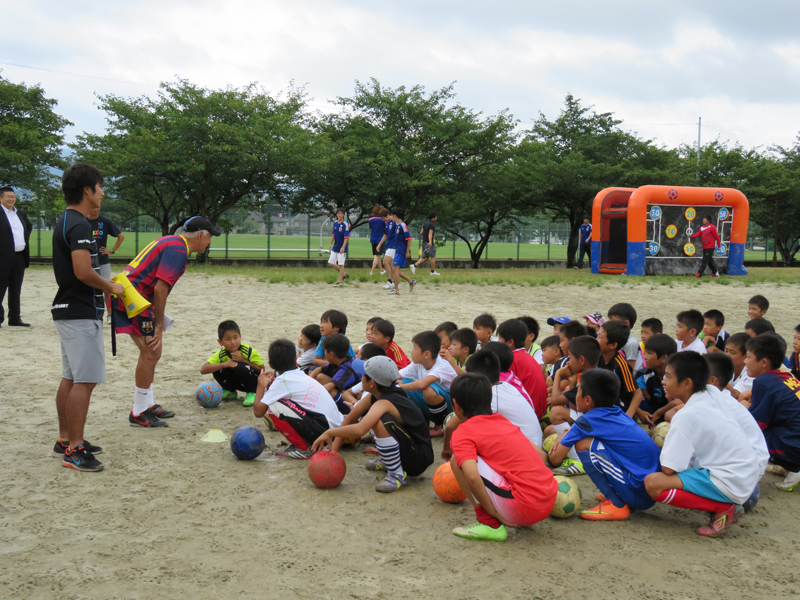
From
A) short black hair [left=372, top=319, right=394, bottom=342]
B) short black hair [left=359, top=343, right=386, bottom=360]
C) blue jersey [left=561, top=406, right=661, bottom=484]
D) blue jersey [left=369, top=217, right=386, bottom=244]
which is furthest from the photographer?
blue jersey [left=369, top=217, right=386, bottom=244]

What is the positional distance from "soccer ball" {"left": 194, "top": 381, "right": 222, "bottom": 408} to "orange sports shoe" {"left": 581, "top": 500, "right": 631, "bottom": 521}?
3683 mm

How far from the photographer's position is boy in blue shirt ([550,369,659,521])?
154 inches

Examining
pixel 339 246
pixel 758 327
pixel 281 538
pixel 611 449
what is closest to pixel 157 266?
pixel 281 538

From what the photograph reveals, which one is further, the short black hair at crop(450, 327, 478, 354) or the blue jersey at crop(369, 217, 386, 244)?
the blue jersey at crop(369, 217, 386, 244)

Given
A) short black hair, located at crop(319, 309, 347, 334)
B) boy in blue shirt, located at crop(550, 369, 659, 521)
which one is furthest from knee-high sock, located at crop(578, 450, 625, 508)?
short black hair, located at crop(319, 309, 347, 334)

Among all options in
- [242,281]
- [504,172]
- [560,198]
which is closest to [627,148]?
[560,198]

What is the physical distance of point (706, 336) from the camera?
6.79 metres

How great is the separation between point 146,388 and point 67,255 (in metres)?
1.55

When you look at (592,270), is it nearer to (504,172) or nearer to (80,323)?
(504,172)

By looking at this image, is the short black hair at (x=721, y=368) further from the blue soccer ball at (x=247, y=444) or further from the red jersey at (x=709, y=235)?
the red jersey at (x=709, y=235)

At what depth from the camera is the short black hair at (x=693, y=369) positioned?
3.77m

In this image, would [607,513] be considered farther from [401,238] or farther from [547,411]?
[401,238]

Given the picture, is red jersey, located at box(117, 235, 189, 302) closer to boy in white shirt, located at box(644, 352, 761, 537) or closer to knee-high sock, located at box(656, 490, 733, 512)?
boy in white shirt, located at box(644, 352, 761, 537)

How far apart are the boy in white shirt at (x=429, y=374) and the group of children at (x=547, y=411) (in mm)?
12
